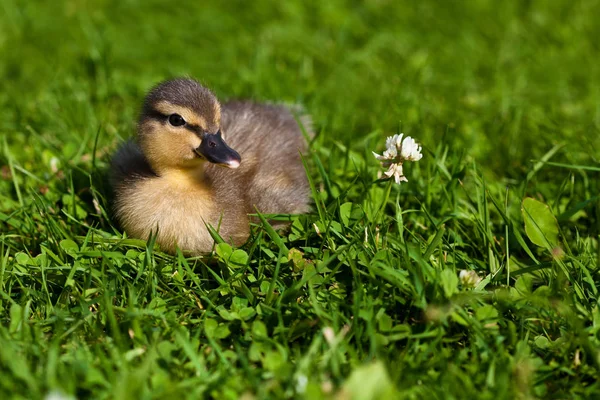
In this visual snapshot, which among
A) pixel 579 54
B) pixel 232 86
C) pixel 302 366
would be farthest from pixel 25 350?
pixel 579 54

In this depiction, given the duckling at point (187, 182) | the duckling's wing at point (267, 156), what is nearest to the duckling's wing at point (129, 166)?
the duckling at point (187, 182)

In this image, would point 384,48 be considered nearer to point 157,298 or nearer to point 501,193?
point 501,193

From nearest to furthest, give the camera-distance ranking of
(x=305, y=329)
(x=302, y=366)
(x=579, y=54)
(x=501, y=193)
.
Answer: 1. (x=302, y=366)
2. (x=305, y=329)
3. (x=501, y=193)
4. (x=579, y=54)

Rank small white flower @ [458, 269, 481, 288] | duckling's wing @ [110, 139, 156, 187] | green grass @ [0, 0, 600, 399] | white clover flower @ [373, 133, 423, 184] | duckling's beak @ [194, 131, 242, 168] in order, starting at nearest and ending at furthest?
green grass @ [0, 0, 600, 399], small white flower @ [458, 269, 481, 288], white clover flower @ [373, 133, 423, 184], duckling's beak @ [194, 131, 242, 168], duckling's wing @ [110, 139, 156, 187]

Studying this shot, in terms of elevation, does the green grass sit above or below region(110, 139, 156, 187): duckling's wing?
below

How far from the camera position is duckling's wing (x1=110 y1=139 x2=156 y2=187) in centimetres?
318

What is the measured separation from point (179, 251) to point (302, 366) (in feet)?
2.66

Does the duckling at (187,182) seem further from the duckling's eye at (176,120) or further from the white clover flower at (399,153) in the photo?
the white clover flower at (399,153)

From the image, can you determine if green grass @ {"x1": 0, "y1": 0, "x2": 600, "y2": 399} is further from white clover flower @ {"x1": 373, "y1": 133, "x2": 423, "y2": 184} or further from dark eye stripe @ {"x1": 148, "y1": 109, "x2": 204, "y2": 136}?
dark eye stripe @ {"x1": 148, "y1": 109, "x2": 204, "y2": 136}

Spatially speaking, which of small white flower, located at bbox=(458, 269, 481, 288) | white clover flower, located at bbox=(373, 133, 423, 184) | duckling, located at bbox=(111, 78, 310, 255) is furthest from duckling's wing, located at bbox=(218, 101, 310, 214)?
small white flower, located at bbox=(458, 269, 481, 288)

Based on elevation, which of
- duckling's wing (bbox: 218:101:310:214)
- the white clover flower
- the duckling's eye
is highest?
the duckling's eye

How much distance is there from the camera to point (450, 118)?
4430 millimetres

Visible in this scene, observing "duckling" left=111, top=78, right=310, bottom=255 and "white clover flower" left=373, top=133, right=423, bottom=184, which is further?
"duckling" left=111, top=78, right=310, bottom=255

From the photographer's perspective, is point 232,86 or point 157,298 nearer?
point 157,298
